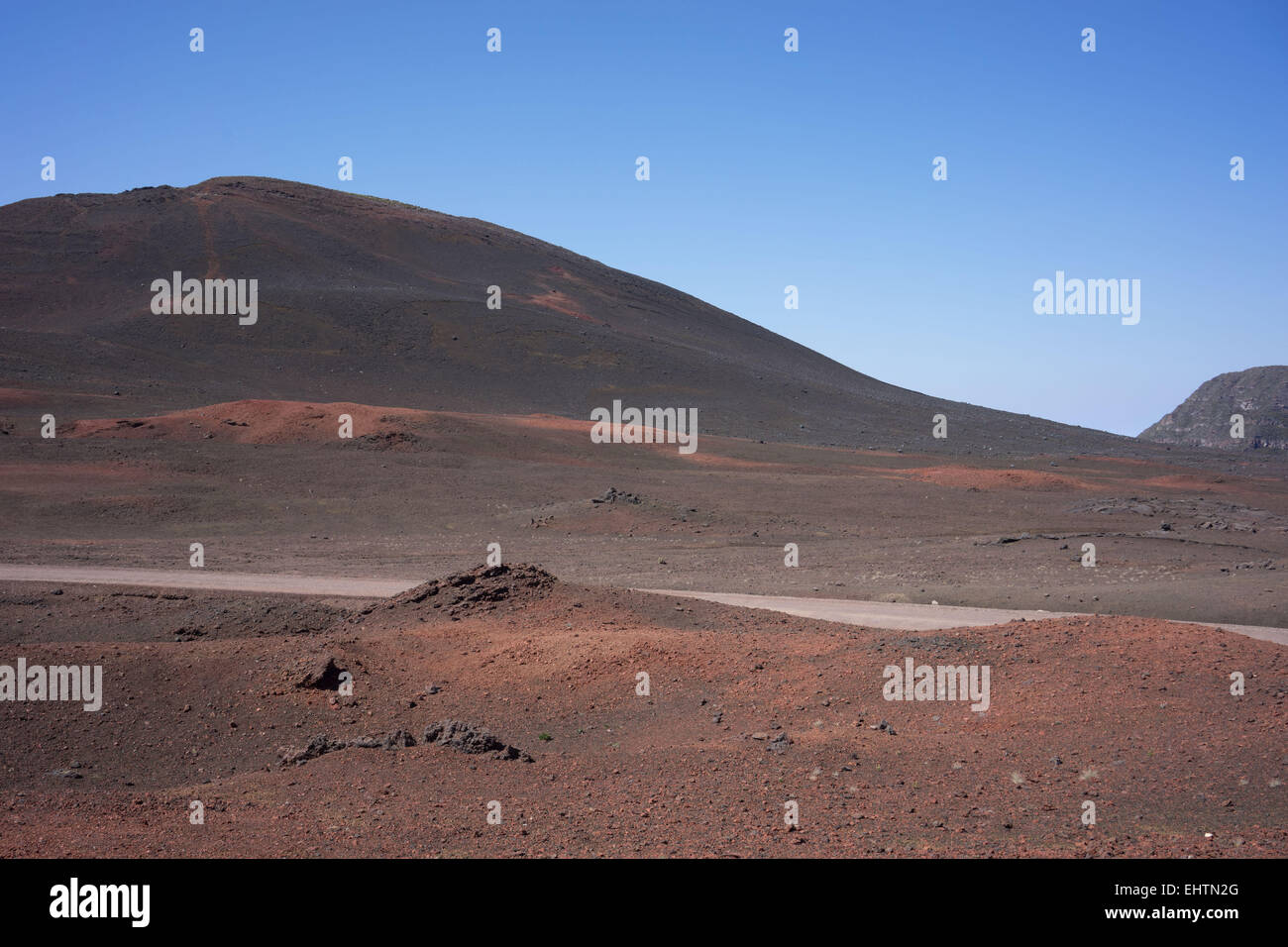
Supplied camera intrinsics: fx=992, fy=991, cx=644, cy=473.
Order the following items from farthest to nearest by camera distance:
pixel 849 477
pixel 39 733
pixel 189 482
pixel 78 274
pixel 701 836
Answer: pixel 78 274 → pixel 849 477 → pixel 189 482 → pixel 39 733 → pixel 701 836

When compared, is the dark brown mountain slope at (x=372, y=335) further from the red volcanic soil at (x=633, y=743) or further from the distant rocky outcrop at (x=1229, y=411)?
the red volcanic soil at (x=633, y=743)

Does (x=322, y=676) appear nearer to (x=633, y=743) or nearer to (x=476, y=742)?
(x=476, y=742)

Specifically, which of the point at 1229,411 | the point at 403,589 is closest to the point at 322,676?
the point at 403,589

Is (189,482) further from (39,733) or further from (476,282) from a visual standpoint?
(476,282)

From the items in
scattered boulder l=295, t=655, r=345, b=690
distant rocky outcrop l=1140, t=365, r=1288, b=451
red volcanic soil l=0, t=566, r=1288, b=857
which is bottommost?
red volcanic soil l=0, t=566, r=1288, b=857

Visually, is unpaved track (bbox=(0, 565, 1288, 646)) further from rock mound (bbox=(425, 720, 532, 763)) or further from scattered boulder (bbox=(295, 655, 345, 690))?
rock mound (bbox=(425, 720, 532, 763))

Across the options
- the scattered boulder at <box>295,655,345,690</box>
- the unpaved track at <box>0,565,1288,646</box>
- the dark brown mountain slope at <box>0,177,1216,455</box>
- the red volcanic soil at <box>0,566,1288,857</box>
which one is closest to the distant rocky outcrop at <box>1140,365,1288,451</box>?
the dark brown mountain slope at <box>0,177,1216,455</box>
